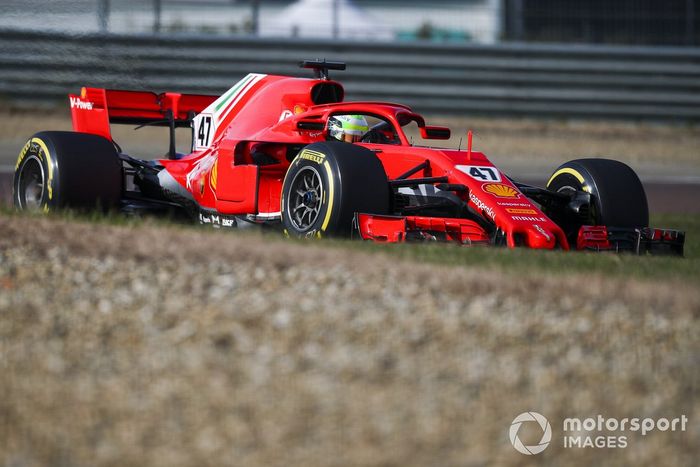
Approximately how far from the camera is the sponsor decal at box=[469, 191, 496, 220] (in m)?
7.38

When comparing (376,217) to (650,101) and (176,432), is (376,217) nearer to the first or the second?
(176,432)

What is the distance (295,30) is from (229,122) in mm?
8085

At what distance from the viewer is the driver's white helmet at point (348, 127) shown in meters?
8.48

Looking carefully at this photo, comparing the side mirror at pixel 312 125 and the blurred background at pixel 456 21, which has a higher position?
the blurred background at pixel 456 21

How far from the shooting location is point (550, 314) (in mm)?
5105

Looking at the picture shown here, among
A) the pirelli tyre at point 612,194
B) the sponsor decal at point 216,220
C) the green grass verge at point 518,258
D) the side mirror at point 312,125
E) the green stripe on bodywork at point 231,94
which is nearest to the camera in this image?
the green grass verge at point 518,258

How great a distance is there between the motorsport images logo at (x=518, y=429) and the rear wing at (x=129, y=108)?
6.42 meters

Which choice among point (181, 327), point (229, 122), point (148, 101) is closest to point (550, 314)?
point (181, 327)

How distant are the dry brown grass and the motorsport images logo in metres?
0.03

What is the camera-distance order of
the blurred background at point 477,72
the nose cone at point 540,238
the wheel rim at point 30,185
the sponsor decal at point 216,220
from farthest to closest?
the blurred background at point 477,72, the wheel rim at point 30,185, the sponsor decal at point 216,220, the nose cone at point 540,238

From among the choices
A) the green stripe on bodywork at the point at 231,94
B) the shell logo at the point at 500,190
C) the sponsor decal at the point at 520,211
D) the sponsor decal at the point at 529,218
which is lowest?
the sponsor decal at the point at 529,218

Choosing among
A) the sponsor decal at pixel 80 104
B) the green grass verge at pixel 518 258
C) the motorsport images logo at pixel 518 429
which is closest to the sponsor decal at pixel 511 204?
the green grass verge at pixel 518 258

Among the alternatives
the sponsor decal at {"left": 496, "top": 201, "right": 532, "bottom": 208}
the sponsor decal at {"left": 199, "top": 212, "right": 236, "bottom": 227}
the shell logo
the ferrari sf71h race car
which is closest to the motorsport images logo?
the ferrari sf71h race car

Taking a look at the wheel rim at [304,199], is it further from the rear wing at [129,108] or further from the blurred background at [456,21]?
the blurred background at [456,21]
